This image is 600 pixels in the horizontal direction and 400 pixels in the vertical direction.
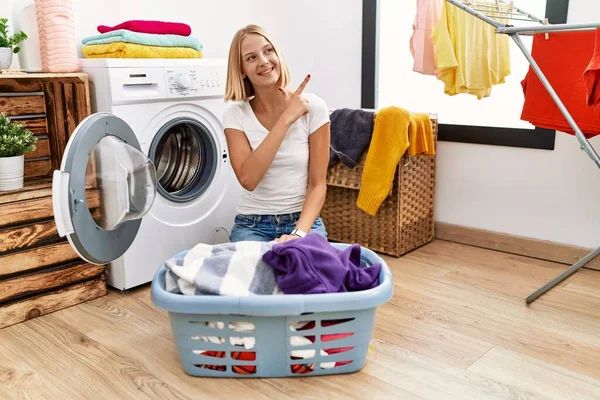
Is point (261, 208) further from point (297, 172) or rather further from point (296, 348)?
point (296, 348)

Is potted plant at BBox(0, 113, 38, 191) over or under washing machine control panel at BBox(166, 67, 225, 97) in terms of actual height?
under

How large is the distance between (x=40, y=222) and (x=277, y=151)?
0.85 meters

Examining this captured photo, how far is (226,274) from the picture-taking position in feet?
4.95

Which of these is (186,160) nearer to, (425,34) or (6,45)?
(6,45)

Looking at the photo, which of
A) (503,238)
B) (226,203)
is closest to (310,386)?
(226,203)

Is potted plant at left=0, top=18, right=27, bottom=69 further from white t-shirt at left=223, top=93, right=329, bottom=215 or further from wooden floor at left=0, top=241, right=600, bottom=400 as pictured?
wooden floor at left=0, top=241, right=600, bottom=400

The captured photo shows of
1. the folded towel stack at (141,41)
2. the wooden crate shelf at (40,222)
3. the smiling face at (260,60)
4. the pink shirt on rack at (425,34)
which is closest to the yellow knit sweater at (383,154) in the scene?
the pink shirt on rack at (425,34)

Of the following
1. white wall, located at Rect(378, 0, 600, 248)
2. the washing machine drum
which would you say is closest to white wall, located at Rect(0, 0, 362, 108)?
white wall, located at Rect(378, 0, 600, 248)

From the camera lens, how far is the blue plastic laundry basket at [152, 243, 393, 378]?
1420 millimetres

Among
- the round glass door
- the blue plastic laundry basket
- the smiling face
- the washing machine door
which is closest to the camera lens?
the blue plastic laundry basket

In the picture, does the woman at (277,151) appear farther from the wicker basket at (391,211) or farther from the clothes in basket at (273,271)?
the wicker basket at (391,211)

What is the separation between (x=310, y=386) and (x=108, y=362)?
23.6 inches

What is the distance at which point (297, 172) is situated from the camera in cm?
193

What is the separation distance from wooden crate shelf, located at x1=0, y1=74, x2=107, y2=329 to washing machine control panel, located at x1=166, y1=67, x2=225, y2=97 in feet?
1.02
